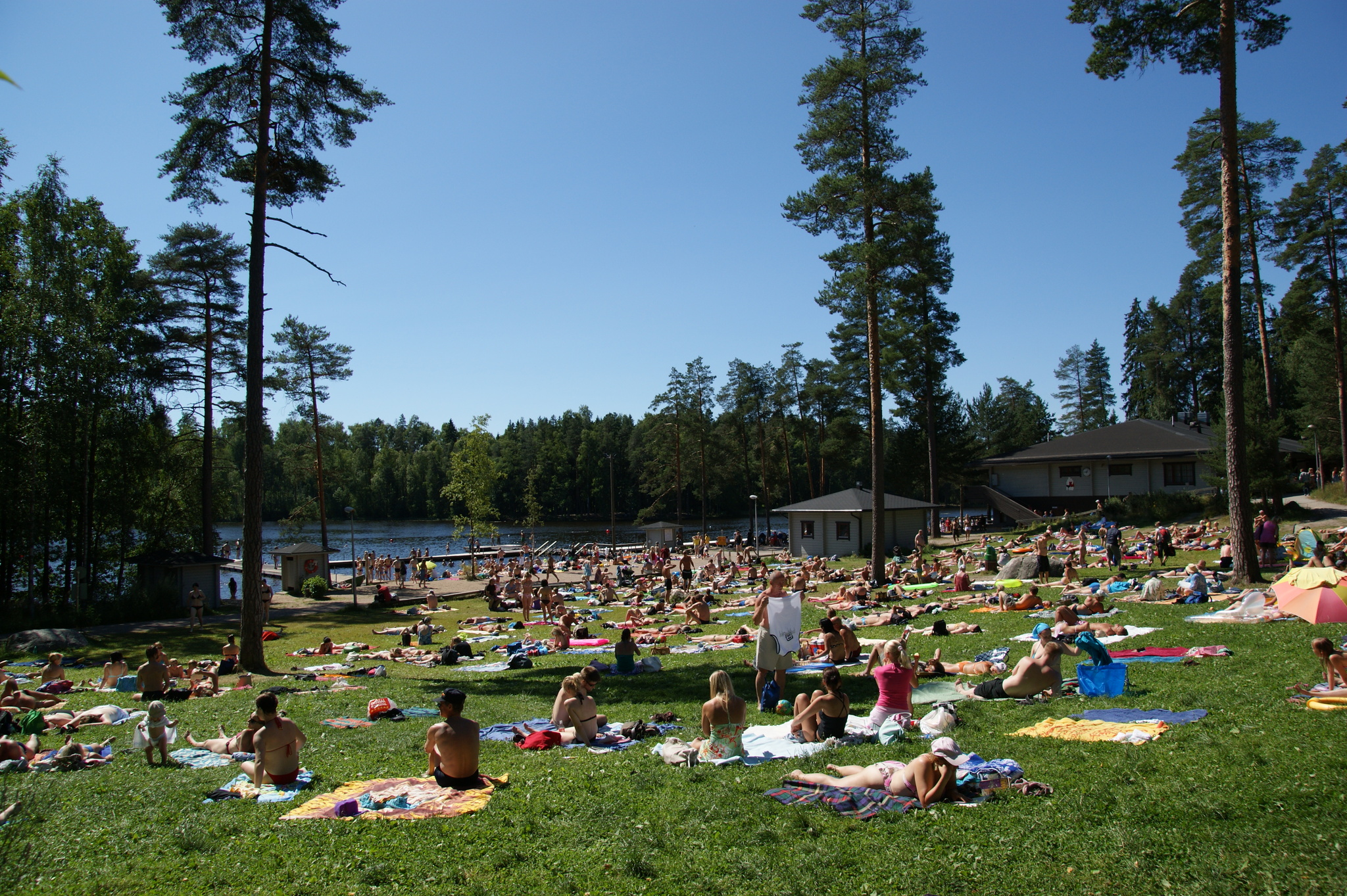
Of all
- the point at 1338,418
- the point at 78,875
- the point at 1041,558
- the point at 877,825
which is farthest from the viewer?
the point at 1338,418

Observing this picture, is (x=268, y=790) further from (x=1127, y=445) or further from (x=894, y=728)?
(x=1127, y=445)

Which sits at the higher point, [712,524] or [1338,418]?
[1338,418]

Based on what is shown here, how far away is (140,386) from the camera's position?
27.2 metres

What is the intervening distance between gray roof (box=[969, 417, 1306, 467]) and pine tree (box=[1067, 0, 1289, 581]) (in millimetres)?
26986

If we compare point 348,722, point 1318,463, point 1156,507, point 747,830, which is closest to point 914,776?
point 747,830

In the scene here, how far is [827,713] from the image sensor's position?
7.70 meters

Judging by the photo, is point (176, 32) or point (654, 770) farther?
point (176, 32)

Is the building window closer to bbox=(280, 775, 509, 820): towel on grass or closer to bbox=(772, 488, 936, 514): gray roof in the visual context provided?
bbox=(772, 488, 936, 514): gray roof

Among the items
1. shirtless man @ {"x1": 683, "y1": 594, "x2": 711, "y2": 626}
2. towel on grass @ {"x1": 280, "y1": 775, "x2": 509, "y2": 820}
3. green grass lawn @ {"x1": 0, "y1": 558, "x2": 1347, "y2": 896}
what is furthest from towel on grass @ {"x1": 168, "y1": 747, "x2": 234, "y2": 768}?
shirtless man @ {"x1": 683, "y1": 594, "x2": 711, "y2": 626}

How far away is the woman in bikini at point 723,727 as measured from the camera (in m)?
7.31

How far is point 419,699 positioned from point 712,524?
73.2 meters

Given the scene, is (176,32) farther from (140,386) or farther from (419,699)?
(140,386)

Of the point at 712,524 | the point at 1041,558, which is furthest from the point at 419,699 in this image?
the point at 712,524

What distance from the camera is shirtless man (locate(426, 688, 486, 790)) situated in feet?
21.3
